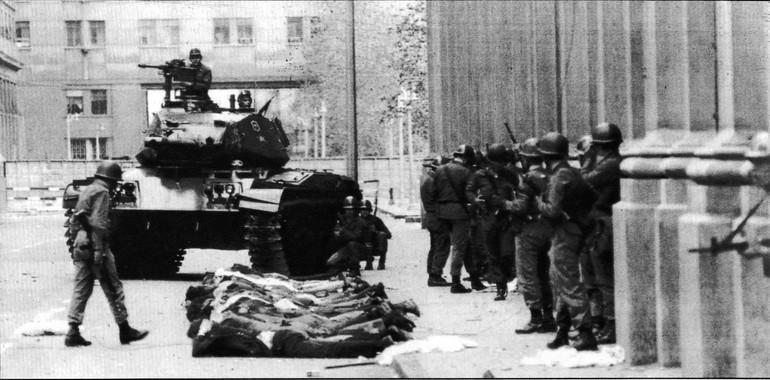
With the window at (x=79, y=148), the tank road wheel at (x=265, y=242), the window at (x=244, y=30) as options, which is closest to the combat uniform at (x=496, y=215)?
the tank road wheel at (x=265, y=242)

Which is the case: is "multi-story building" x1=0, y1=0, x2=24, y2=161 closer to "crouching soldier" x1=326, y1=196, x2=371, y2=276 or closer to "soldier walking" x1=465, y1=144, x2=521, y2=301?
"crouching soldier" x1=326, y1=196, x2=371, y2=276

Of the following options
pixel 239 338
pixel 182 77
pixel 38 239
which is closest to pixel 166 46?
pixel 38 239

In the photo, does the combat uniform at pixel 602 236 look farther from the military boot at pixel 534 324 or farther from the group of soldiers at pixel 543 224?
the military boot at pixel 534 324

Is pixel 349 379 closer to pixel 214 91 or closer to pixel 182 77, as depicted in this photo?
pixel 182 77

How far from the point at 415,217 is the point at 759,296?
3016 centimetres

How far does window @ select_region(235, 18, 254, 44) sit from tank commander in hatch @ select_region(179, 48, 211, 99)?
41.2 m

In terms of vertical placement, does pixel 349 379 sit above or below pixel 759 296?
below

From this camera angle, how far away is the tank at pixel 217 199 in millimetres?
19812

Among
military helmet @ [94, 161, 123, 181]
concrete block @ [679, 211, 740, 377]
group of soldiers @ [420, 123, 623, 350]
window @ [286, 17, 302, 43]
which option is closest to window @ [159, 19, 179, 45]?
window @ [286, 17, 302, 43]

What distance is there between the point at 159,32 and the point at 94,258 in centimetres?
5148

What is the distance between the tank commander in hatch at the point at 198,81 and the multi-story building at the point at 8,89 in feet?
151

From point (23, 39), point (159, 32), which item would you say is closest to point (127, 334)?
point (159, 32)

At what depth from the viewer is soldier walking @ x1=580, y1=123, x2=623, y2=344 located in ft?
39.5

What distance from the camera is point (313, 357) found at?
12.2m
